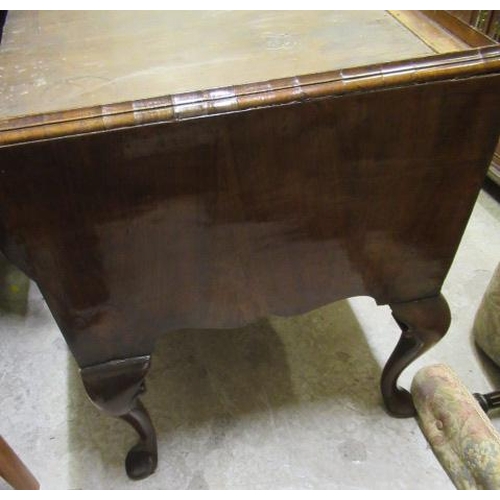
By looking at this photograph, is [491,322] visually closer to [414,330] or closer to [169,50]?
[414,330]

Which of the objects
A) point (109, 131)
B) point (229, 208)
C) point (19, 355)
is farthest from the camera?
point (19, 355)

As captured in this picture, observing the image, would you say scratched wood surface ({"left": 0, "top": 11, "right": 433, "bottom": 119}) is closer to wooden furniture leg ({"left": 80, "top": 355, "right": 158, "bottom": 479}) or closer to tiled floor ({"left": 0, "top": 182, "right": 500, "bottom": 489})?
wooden furniture leg ({"left": 80, "top": 355, "right": 158, "bottom": 479})

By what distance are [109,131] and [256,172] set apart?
0.58ft

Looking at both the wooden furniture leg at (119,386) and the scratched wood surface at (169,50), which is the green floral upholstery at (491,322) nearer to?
the scratched wood surface at (169,50)

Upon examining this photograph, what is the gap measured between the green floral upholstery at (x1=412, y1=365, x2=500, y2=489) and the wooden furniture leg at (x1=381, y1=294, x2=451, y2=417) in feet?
0.18

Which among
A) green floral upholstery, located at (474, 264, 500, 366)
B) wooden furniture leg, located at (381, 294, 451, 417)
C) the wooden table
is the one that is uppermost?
the wooden table

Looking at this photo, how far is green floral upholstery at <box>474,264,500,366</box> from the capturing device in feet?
3.67

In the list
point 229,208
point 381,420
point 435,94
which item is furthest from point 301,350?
point 435,94

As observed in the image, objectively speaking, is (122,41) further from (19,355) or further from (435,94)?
(19,355)

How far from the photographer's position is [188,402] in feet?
3.76

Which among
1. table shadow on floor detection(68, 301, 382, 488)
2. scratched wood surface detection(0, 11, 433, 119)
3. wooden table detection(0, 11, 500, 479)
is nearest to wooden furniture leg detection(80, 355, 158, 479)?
wooden table detection(0, 11, 500, 479)

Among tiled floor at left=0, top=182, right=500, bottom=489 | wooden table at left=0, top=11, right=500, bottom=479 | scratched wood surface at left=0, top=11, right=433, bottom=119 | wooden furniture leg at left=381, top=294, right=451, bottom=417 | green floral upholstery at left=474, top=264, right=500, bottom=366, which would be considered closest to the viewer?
wooden table at left=0, top=11, right=500, bottom=479

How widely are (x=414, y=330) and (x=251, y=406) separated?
0.44 meters

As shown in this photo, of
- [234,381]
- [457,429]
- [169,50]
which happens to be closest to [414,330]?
[457,429]
